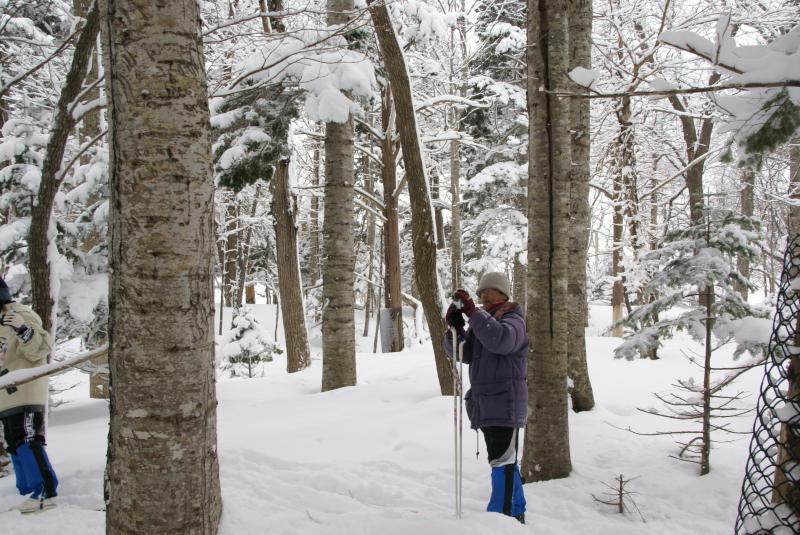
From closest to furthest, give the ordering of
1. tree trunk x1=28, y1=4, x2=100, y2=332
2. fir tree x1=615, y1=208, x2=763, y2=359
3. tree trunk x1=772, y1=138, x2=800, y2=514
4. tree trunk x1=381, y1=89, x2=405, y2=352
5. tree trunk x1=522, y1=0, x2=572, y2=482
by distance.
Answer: tree trunk x1=772, y1=138, x2=800, y2=514
tree trunk x1=522, y1=0, x2=572, y2=482
fir tree x1=615, y1=208, x2=763, y2=359
tree trunk x1=28, y1=4, x2=100, y2=332
tree trunk x1=381, y1=89, x2=405, y2=352

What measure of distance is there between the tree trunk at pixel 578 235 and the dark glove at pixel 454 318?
8.91 feet

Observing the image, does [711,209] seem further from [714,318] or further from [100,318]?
[100,318]

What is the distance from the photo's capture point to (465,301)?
12.9 feet

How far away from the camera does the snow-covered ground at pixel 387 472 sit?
132 inches

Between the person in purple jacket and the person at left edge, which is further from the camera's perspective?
the person at left edge

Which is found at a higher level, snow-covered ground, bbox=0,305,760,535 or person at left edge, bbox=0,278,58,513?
person at left edge, bbox=0,278,58,513

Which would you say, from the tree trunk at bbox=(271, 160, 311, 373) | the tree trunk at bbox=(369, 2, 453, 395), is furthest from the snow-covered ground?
the tree trunk at bbox=(271, 160, 311, 373)

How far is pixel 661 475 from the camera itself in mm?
4891

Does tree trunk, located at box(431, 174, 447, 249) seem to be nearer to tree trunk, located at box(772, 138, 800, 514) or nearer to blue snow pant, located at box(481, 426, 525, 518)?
blue snow pant, located at box(481, 426, 525, 518)

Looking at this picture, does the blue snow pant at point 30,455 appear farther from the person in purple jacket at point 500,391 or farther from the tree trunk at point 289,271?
the tree trunk at point 289,271

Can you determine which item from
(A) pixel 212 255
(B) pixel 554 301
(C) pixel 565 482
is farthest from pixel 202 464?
(C) pixel 565 482

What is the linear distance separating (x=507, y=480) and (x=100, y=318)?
21.6 feet

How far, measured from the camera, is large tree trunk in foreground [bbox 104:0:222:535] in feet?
6.93

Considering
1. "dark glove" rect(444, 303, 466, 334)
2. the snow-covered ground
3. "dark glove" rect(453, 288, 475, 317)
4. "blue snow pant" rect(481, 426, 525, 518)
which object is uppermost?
"dark glove" rect(453, 288, 475, 317)
